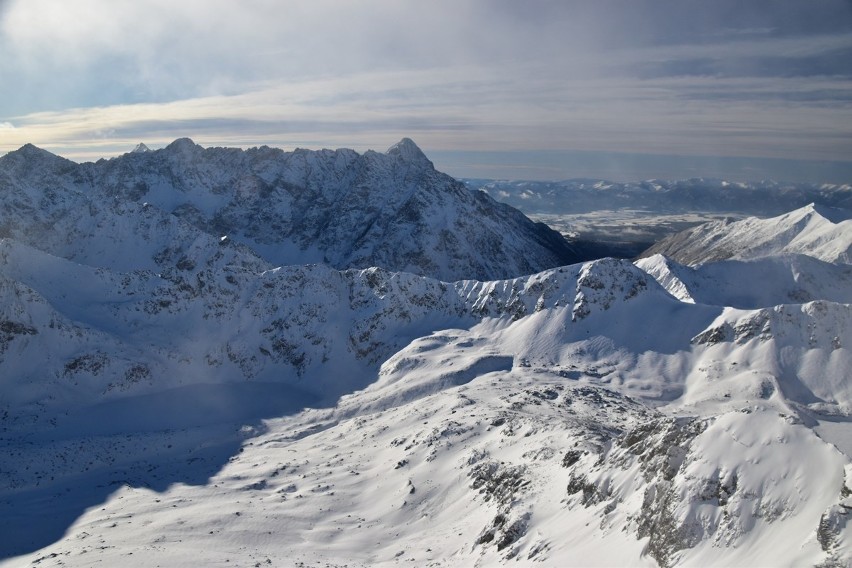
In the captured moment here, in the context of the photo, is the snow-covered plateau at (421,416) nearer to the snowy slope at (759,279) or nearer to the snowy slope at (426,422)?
the snowy slope at (426,422)

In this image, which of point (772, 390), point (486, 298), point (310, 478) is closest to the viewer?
point (310, 478)

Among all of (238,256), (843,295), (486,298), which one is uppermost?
(238,256)

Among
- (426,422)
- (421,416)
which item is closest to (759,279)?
(421,416)

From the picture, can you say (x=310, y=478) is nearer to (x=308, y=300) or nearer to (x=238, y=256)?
(x=308, y=300)

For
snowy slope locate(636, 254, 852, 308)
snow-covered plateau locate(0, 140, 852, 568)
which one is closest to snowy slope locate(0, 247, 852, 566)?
snow-covered plateau locate(0, 140, 852, 568)

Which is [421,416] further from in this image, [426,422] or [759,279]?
[759,279]

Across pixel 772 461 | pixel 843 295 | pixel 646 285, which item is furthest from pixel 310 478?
pixel 843 295

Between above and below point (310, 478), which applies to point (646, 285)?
above

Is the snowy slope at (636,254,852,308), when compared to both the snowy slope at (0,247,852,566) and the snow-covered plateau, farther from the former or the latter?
the snowy slope at (0,247,852,566)
